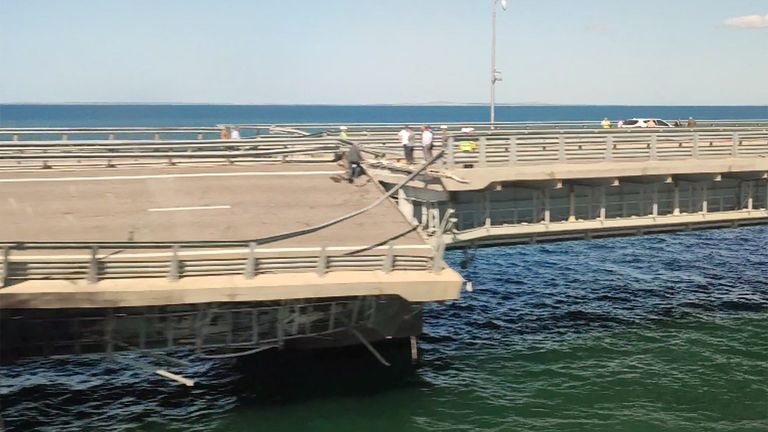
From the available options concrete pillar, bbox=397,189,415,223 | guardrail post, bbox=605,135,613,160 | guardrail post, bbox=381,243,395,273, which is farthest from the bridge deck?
guardrail post, bbox=605,135,613,160

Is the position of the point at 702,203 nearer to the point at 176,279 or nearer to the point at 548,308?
the point at 548,308

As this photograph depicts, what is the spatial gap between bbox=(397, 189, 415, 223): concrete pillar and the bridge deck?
15.8 inches

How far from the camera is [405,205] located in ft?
73.8

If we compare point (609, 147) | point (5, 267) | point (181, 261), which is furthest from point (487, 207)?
point (5, 267)

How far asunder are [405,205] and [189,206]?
6322 millimetres

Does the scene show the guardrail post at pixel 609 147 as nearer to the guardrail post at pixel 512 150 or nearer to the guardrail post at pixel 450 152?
the guardrail post at pixel 512 150

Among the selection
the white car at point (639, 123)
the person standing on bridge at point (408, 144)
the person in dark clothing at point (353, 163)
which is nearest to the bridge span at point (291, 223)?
the person in dark clothing at point (353, 163)

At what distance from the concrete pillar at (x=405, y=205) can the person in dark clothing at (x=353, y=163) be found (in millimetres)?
2206

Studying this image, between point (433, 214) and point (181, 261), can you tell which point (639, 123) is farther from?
point (181, 261)

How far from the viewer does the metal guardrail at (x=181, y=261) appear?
14938 millimetres

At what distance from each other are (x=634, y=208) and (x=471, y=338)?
705cm

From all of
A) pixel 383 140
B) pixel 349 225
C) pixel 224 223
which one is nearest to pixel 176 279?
pixel 224 223

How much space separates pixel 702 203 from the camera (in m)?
25.9

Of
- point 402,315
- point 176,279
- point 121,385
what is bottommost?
point 121,385
